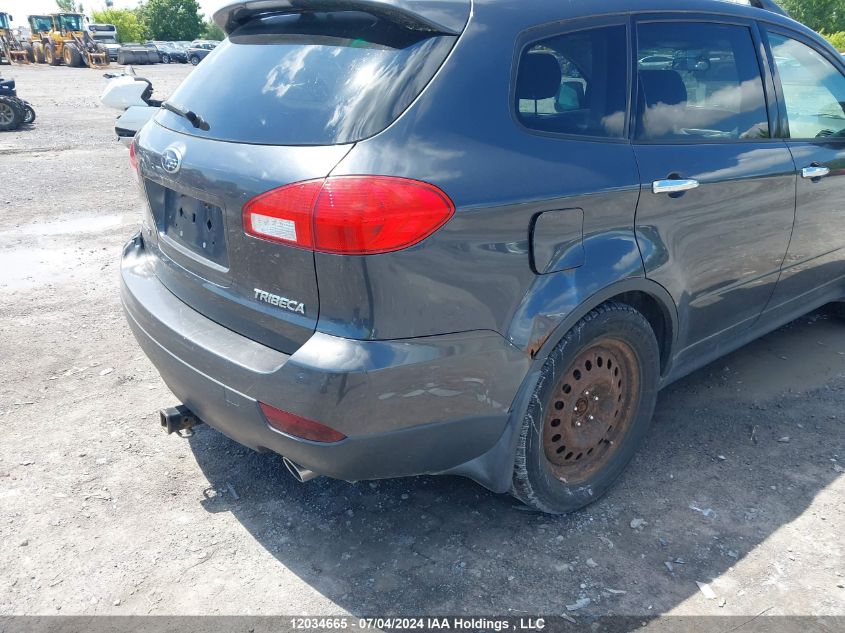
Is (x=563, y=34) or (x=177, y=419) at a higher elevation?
(x=563, y=34)

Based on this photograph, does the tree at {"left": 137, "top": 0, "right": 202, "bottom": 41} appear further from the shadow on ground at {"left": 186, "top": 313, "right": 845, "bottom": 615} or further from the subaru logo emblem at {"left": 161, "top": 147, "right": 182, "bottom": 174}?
the shadow on ground at {"left": 186, "top": 313, "right": 845, "bottom": 615}

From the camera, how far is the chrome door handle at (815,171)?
11.7 feet

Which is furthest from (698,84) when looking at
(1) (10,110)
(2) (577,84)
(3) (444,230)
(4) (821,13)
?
(4) (821,13)

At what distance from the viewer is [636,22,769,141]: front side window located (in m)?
2.92

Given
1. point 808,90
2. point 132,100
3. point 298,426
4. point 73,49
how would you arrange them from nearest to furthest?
point 298,426 < point 808,90 < point 132,100 < point 73,49

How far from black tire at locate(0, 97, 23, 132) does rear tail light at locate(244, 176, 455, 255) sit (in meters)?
15.6

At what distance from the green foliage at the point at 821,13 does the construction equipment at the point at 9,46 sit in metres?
42.0

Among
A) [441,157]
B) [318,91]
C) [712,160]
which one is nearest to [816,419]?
[712,160]

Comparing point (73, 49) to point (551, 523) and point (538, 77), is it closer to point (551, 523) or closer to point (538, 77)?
point (538, 77)

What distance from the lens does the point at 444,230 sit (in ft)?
7.29

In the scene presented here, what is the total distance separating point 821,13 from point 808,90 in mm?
39163

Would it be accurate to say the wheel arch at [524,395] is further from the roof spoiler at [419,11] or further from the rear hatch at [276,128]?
the roof spoiler at [419,11]

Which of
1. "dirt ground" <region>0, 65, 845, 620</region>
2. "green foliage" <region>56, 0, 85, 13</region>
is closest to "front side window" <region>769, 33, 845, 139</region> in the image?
"dirt ground" <region>0, 65, 845, 620</region>

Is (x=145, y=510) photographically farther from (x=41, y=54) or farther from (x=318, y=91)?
(x=41, y=54)
